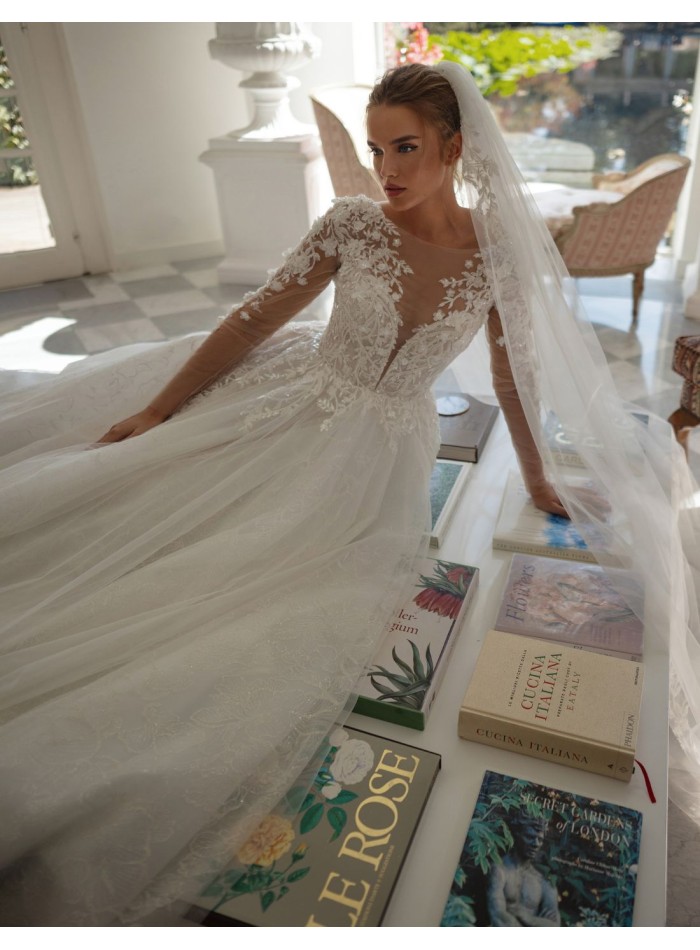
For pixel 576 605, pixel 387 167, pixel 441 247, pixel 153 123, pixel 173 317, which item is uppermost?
pixel 387 167

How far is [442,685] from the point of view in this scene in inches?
56.6

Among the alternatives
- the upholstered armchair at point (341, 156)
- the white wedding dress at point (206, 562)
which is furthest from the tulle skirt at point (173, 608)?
the upholstered armchair at point (341, 156)

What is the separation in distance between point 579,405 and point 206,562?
2.91ft

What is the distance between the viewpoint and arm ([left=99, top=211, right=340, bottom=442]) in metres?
1.62

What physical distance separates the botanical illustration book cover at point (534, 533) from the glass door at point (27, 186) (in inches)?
153

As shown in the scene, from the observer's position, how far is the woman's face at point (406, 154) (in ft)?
4.56

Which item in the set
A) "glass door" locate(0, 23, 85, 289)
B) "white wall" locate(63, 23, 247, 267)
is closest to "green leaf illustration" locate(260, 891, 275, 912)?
"glass door" locate(0, 23, 85, 289)

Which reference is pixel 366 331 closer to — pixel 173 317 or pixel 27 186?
pixel 173 317

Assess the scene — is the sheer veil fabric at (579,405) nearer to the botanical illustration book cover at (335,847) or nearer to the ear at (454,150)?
the ear at (454,150)

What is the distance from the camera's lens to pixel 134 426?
5.59 ft

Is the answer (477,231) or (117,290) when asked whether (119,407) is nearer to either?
(477,231)

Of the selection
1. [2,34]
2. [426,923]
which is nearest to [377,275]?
[426,923]

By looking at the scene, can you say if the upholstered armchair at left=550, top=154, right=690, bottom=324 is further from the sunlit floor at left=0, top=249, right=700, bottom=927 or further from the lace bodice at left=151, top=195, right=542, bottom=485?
the lace bodice at left=151, top=195, right=542, bottom=485

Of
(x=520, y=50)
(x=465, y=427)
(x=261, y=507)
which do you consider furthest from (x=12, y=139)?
(x=261, y=507)
